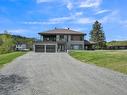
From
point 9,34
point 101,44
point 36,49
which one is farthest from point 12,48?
point 101,44

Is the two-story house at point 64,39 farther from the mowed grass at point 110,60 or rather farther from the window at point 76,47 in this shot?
the mowed grass at point 110,60

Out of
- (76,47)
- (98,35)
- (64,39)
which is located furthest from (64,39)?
(98,35)

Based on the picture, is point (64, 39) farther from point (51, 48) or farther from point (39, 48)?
point (39, 48)

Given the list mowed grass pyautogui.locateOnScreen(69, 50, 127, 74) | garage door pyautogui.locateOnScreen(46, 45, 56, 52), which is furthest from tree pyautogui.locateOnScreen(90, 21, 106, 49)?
mowed grass pyautogui.locateOnScreen(69, 50, 127, 74)

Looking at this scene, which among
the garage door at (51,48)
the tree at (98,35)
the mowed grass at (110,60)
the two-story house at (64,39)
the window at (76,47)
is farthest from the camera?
the tree at (98,35)

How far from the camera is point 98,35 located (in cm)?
11238

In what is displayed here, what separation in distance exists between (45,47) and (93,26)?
146 feet

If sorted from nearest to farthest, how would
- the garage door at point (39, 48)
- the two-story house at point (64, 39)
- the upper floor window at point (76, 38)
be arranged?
the garage door at point (39, 48), the two-story house at point (64, 39), the upper floor window at point (76, 38)

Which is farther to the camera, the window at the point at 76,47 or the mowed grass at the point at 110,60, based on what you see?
the window at the point at 76,47

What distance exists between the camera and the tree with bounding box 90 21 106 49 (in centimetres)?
10869

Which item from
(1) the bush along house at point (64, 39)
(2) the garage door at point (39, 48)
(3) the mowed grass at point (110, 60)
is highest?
(1) the bush along house at point (64, 39)

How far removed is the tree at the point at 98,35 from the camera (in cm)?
10869

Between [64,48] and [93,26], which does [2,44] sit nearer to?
[64,48]

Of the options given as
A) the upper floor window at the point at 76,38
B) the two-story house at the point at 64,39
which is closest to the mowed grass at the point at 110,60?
the two-story house at the point at 64,39
